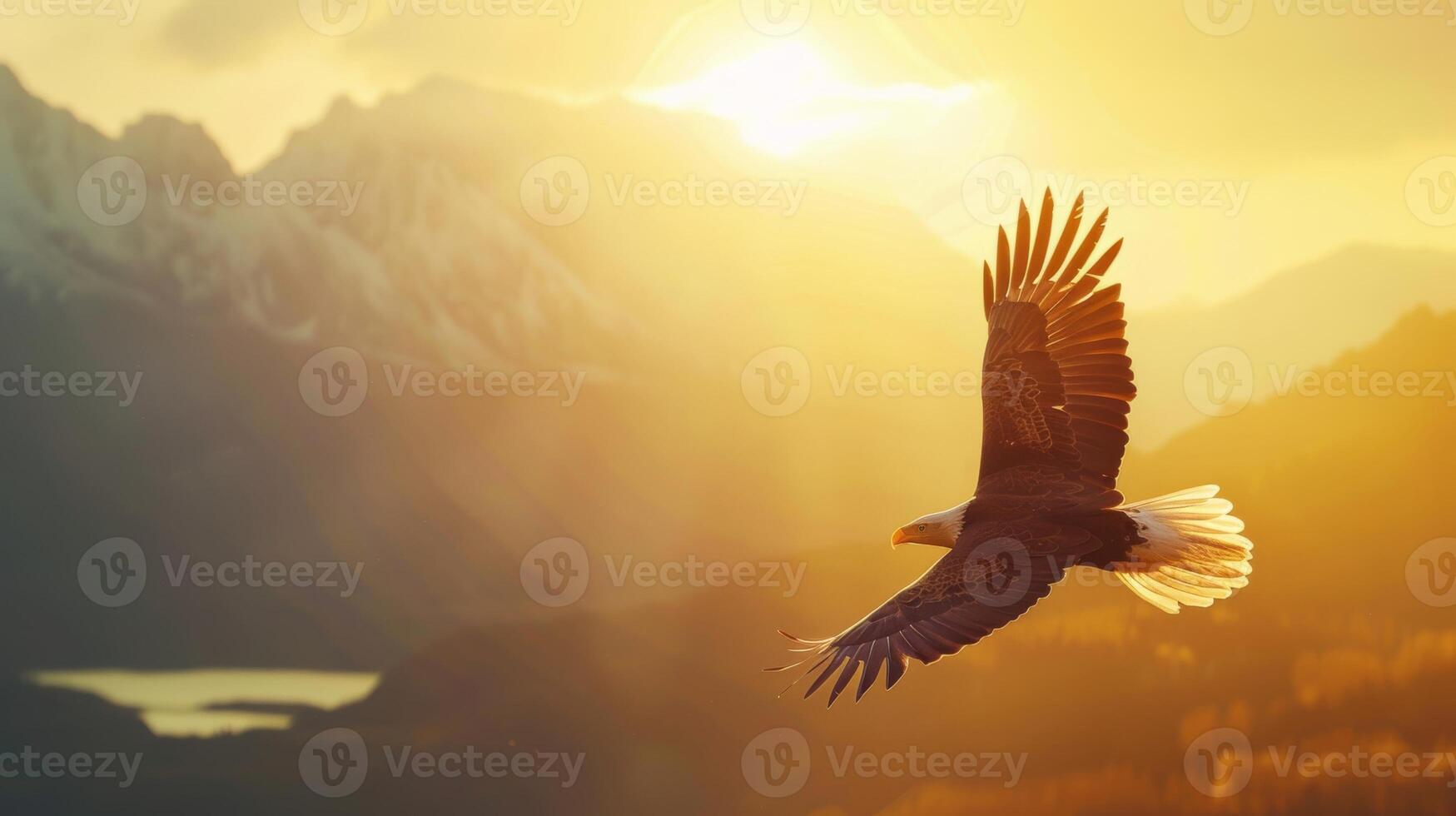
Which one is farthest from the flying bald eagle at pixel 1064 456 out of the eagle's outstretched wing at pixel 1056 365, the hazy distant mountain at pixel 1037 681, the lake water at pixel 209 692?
the lake water at pixel 209 692

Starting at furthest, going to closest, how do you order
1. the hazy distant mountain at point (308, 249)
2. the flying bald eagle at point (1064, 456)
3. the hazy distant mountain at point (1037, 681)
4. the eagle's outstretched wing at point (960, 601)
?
the hazy distant mountain at point (308, 249)
the hazy distant mountain at point (1037, 681)
the flying bald eagle at point (1064, 456)
the eagle's outstretched wing at point (960, 601)

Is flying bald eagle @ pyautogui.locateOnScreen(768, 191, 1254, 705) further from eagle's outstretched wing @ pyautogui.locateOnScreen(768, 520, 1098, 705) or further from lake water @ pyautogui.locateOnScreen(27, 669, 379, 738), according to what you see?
lake water @ pyautogui.locateOnScreen(27, 669, 379, 738)

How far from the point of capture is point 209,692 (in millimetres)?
7211

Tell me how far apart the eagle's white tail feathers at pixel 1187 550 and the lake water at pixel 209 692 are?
559 centimetres

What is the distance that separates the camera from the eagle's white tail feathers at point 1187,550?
3.90m

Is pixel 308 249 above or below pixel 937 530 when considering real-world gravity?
above

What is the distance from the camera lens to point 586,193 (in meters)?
7.34

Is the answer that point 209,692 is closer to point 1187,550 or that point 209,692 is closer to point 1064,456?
point 1064,456

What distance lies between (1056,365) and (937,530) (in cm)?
77

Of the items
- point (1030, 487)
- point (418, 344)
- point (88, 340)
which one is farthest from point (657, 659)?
point (88, 340)

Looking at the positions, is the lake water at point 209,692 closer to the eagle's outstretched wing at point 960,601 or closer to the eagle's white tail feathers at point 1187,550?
the eagle's outstretched wing at point 960,601

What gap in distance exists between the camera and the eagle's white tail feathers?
12.8ft

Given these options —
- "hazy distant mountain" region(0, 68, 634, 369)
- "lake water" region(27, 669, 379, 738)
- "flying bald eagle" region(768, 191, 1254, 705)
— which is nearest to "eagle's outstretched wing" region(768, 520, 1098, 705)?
"flying bald eagle" region(768, 191, 1254, 705)

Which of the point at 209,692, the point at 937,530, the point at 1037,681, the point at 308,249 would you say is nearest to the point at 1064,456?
the point at 937,530
